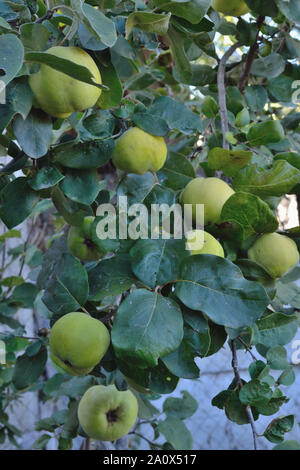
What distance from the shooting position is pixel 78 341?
62 cm

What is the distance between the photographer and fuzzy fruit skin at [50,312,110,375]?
2.03ft

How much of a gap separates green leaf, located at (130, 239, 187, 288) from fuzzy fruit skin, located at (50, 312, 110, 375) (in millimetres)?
100

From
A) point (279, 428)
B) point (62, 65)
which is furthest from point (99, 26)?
point (279, 428)

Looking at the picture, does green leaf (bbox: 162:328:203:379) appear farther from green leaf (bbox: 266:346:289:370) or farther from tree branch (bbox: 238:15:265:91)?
tree branch (bbox: 238:15:265:91)

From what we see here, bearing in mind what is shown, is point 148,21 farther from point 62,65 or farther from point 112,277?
point 112,277

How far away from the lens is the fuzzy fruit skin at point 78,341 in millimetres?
620

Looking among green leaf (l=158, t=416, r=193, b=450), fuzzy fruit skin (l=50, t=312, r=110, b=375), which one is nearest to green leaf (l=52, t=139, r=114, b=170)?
fuzzy fruit skin (l=50, t=312, r=110, b=375)

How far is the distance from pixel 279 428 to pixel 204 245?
0.35 meters

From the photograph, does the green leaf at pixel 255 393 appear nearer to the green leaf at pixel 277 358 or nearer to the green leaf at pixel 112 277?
the green leaf at pixel 277 358

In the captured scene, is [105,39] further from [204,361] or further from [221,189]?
[204,361]

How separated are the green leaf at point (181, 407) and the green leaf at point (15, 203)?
104 cm

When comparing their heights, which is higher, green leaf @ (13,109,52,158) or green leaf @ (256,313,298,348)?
green leaf @ (13,109,52,158)

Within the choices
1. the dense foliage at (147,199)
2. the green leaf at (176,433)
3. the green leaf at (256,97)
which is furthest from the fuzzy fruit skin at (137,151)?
the green leaf at (176,433)
